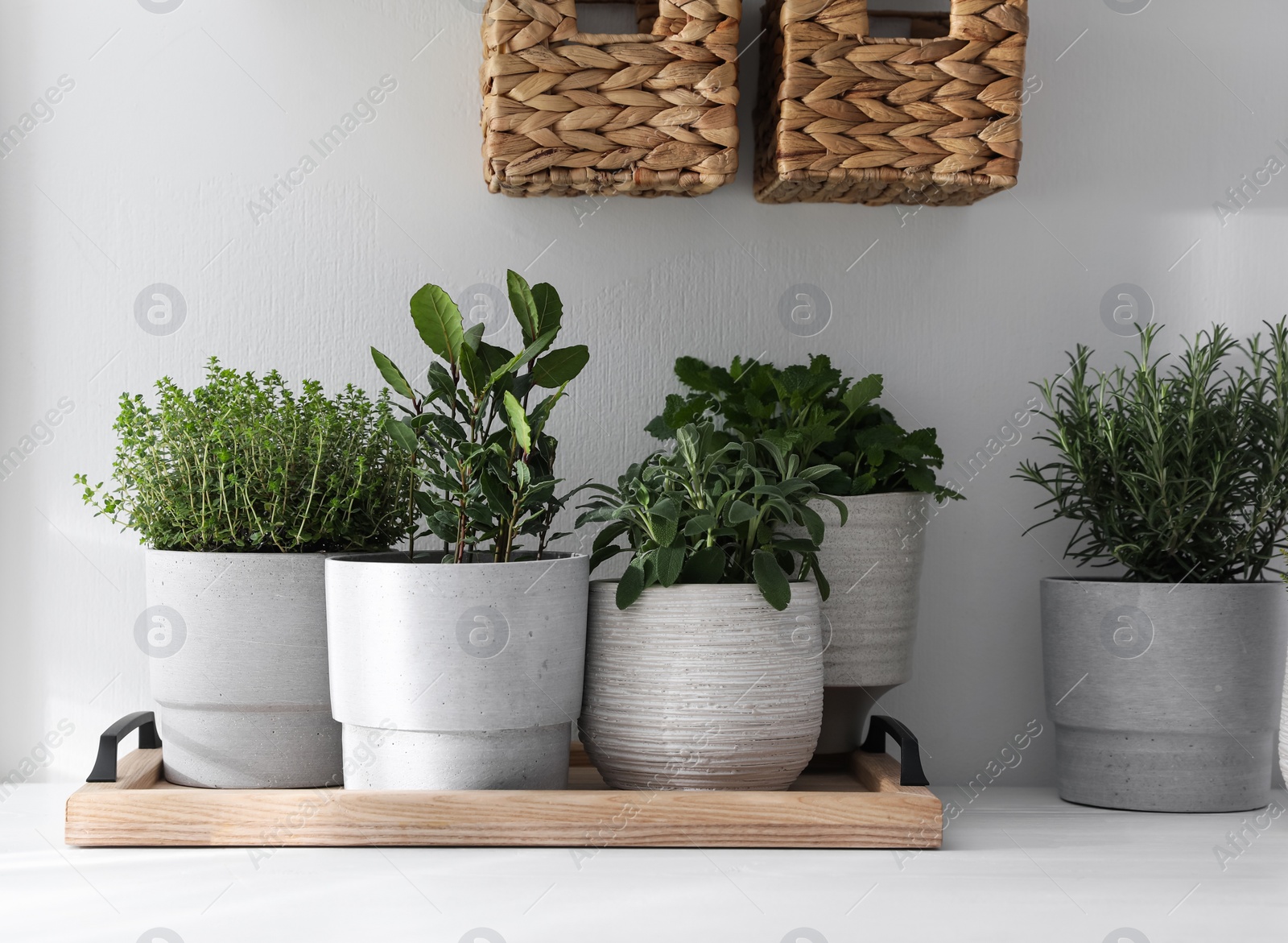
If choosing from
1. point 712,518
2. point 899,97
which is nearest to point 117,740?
point 712,518

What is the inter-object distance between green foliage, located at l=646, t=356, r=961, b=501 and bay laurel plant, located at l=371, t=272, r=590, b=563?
141 millimetres

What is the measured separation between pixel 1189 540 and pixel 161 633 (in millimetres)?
893

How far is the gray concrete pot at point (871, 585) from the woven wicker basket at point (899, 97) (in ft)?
0.98

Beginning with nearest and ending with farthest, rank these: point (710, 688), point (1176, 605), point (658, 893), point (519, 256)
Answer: point (658, 893) < point (710, 688) < point (1176, 605) < point (519, 256)

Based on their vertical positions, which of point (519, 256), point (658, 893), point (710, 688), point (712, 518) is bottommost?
point (658, 893)

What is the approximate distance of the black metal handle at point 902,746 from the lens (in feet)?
2.88

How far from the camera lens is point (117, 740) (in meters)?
0.87

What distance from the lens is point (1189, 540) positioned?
955 millimetres

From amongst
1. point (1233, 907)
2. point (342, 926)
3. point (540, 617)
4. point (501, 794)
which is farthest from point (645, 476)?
point (1233, 907)

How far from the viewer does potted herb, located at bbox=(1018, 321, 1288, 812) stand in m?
0.94

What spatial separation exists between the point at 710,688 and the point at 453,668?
0.20m

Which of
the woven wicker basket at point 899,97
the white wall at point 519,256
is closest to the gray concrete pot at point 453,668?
the white wall at point 519,256

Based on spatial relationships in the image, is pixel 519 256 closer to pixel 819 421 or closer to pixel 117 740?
pixel 819 421

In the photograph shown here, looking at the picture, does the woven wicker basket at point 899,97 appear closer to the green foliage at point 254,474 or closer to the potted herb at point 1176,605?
the potted herb at point 1176,605
